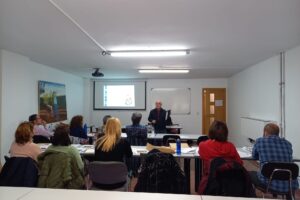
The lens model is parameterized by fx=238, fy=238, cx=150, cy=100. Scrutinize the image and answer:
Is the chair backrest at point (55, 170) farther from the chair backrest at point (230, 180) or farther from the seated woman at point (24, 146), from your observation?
Answer: the chair backrest at point (230, 180)

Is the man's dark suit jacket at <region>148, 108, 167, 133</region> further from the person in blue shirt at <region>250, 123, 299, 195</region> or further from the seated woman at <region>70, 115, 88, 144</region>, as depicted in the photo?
the person in blue shirt at <region>250, 123, 299, 195</region>

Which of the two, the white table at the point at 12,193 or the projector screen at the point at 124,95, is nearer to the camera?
the white table at the point at 12,193

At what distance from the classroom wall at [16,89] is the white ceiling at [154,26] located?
44cm

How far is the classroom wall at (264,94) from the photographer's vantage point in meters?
4.15

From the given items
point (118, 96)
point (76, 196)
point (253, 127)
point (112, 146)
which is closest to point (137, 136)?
point (112, 146)

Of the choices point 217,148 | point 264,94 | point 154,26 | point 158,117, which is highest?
point 154,26

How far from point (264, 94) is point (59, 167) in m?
4.69

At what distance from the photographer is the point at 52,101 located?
6570 millimetres

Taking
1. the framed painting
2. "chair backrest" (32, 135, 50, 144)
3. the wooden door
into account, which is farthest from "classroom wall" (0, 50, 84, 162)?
the wooden door

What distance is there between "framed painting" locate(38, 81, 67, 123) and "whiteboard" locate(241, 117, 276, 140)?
17.2ft

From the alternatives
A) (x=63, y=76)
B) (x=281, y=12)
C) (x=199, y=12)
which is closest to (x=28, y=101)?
(x=63, y=76)

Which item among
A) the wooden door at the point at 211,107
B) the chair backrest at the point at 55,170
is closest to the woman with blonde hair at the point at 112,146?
the chair backrest at the point at 55,170

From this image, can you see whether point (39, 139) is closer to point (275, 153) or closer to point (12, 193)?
point (12, 193)

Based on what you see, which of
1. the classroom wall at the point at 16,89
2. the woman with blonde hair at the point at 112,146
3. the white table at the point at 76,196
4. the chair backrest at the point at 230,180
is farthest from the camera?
the classroom wall at the point at 16,89
